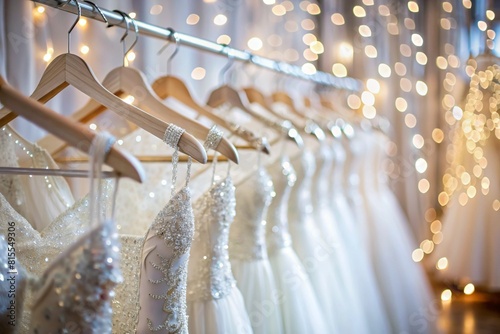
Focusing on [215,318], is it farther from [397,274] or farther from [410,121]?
[410,121]

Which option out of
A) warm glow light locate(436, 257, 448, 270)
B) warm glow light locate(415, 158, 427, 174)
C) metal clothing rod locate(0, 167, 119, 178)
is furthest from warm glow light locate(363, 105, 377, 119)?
metal clothing rod locate(0, 167, 119, 178)

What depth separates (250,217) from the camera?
5.51 feet

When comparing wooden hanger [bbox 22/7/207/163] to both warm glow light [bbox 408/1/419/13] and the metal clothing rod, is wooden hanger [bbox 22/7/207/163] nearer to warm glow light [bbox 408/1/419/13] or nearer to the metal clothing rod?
the metal clothing rod

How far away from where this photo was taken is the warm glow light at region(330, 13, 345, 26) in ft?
14.6

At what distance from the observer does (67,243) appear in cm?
119

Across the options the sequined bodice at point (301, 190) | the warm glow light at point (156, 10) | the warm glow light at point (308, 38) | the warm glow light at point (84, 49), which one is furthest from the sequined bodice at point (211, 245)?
the warm glow light at point (308, 38)

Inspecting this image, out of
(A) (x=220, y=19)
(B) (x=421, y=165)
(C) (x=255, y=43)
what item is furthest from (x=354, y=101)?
(A) (x=220, y=19)

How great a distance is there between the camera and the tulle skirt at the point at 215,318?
137 cm

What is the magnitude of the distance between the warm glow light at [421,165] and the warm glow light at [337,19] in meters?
1.36

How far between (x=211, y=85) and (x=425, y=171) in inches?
104

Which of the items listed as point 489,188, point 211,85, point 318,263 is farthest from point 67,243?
point 489,188

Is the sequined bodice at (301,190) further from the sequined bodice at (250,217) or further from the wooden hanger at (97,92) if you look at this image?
the wooden hanger at (97,92)

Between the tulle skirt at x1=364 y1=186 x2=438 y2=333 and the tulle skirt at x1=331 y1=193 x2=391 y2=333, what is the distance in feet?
0.38

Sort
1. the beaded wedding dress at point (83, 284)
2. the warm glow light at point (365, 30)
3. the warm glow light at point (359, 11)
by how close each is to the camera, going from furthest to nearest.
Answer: the warm glow light at point (365, 30) < the warm glow light at point (359, 11) < the beaded wedding dress at point (83, 284)
